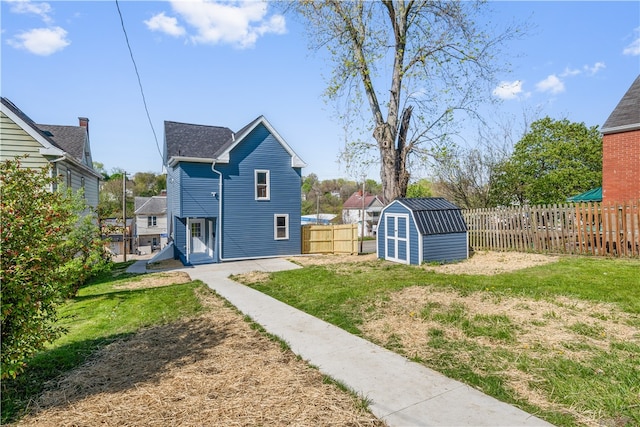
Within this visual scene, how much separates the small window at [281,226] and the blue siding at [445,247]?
26.7 feet

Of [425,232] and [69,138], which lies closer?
[425,232]

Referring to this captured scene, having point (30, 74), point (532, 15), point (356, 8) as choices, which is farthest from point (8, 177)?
point (532, 15)

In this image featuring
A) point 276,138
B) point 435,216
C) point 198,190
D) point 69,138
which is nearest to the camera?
point 435,216

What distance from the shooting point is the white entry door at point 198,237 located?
60.0 feet

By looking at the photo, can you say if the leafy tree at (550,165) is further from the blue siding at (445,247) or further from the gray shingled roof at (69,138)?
the gray shingled roof at (69,138)

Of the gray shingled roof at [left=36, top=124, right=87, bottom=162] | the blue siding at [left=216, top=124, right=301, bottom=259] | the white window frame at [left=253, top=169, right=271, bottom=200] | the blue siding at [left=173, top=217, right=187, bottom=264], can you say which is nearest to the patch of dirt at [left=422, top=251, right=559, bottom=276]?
the blue siding at [left=216, top=124, right=301, bottom=259]

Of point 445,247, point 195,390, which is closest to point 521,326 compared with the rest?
point 195,390

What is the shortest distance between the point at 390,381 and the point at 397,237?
10.2m

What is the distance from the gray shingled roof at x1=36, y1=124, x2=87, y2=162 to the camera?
52.8 feet

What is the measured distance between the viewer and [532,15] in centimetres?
1442

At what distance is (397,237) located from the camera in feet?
44.8

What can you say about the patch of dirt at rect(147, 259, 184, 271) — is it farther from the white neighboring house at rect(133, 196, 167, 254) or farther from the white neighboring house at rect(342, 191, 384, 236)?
the white neighboring house at rect(342, 191, 384, 236)

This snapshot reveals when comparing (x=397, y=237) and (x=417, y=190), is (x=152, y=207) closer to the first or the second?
(x=417, y=190)

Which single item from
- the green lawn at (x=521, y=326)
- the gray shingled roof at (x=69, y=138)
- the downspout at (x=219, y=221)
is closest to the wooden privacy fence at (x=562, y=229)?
the green lawn at (x=521, y=326)
